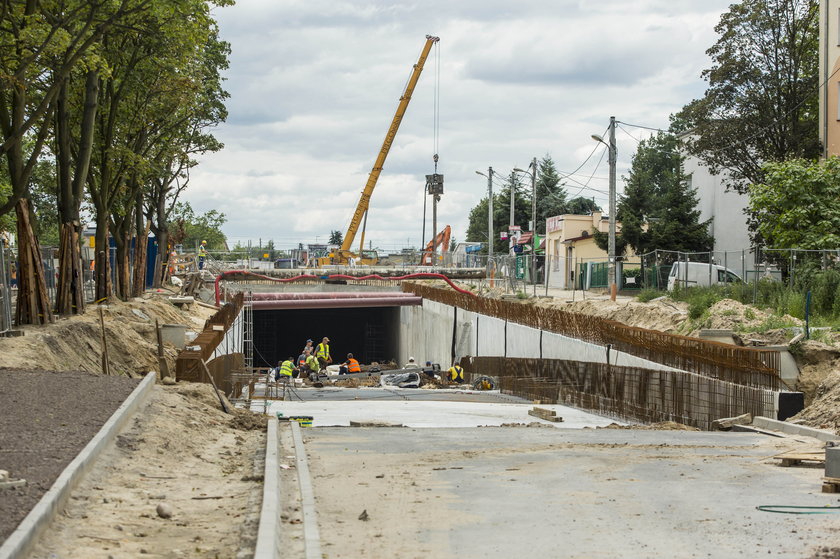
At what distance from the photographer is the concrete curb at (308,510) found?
→ 6.76 metres

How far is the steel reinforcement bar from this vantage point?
56.5 ft

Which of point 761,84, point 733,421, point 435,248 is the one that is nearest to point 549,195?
point 435,248

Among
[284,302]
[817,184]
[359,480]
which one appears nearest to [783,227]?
[817,184]

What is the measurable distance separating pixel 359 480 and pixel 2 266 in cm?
1154

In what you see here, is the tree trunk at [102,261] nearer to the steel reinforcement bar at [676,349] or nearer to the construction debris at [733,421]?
the steel reinforcement bar at [676,349]

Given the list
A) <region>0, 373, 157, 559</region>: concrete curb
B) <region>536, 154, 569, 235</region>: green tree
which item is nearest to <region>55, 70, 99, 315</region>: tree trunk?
<region>0, 373, 157, 559</region>: concrete curb

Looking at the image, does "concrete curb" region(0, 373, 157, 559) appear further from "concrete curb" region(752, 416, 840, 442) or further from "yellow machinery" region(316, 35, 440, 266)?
"yellow machinery" region(316, 35, 440, 266)

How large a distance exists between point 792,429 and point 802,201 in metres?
15.8

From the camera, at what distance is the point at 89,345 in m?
21.1

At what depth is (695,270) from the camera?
40188 mm

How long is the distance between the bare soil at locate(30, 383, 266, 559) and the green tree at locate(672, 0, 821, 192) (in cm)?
3397

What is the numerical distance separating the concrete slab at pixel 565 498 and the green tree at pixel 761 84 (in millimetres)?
30608

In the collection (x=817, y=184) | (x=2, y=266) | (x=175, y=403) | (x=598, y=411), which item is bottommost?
(x=598, y=411)

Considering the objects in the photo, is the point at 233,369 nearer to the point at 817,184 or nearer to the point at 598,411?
the point at 598,411
